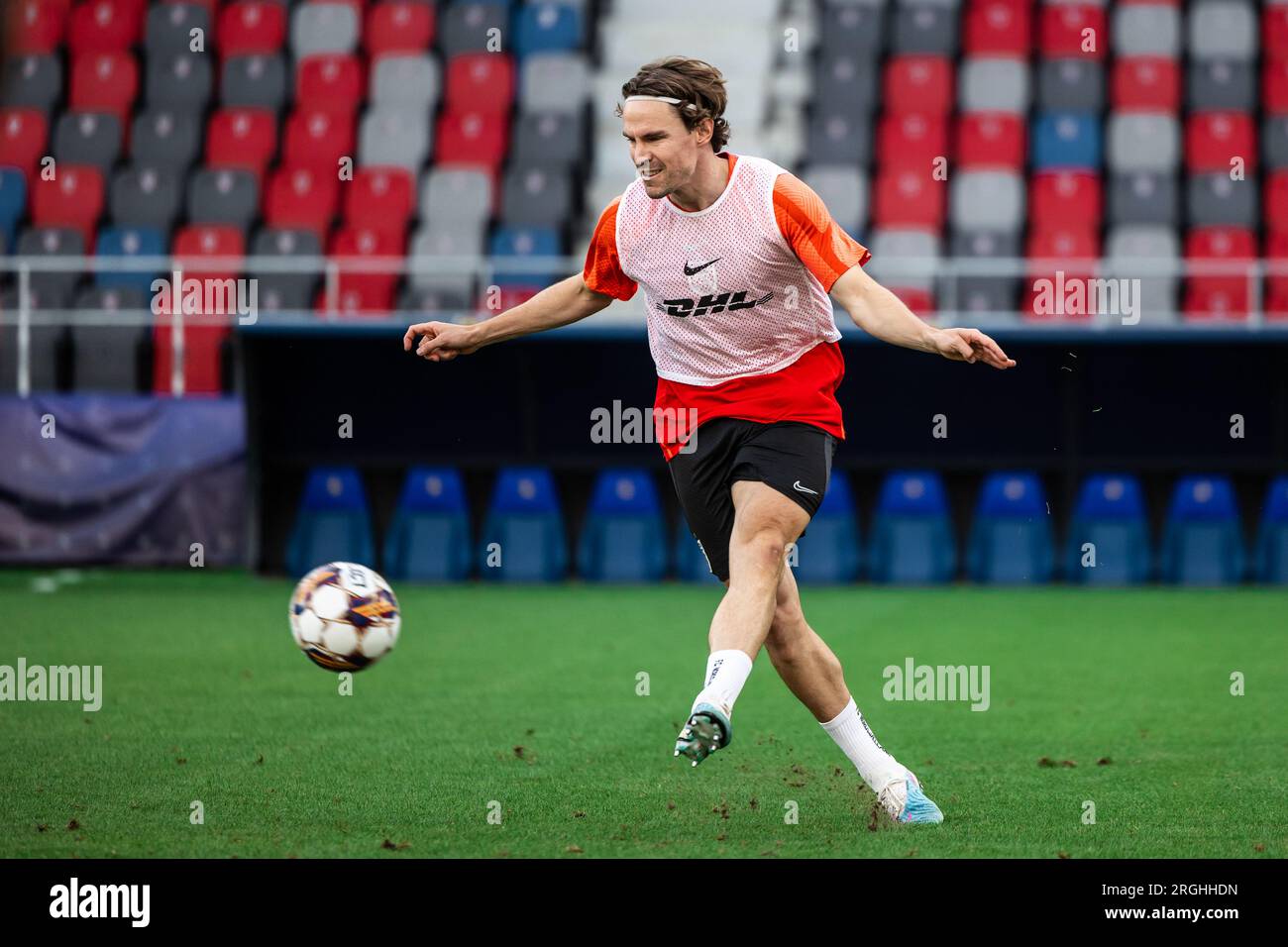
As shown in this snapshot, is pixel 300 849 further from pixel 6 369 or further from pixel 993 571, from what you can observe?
pixel 6 369

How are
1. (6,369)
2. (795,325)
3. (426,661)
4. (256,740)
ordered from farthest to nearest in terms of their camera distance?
(6,369) < (426,661) < (256,740) < (795,325)

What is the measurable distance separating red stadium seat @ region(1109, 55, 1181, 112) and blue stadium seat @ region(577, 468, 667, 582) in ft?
27.6

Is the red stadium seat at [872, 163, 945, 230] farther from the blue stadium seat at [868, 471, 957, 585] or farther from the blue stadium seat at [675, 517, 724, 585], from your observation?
the blue stadium seat at [675, 517, 724, 585]

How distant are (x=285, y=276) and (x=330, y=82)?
Result: 3.85 m

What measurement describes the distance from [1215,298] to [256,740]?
13.0m

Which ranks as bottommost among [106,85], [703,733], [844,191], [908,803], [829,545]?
[908,803]

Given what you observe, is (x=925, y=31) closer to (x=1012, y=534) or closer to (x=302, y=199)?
(x=302, y=199)

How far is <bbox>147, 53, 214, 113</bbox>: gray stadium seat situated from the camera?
21.2 metres

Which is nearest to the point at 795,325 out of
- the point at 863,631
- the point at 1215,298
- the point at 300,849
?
the point at 300,849

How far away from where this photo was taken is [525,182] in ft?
64.2

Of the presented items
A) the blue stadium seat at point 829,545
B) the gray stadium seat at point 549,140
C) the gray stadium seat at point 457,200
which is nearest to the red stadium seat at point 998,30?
the gray stadium seat at point 549,140

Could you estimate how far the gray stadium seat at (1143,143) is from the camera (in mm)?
19891

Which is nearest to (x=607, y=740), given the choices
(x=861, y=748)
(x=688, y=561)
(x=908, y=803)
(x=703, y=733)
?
(x=861, y=748)

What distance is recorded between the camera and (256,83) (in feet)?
69.3
